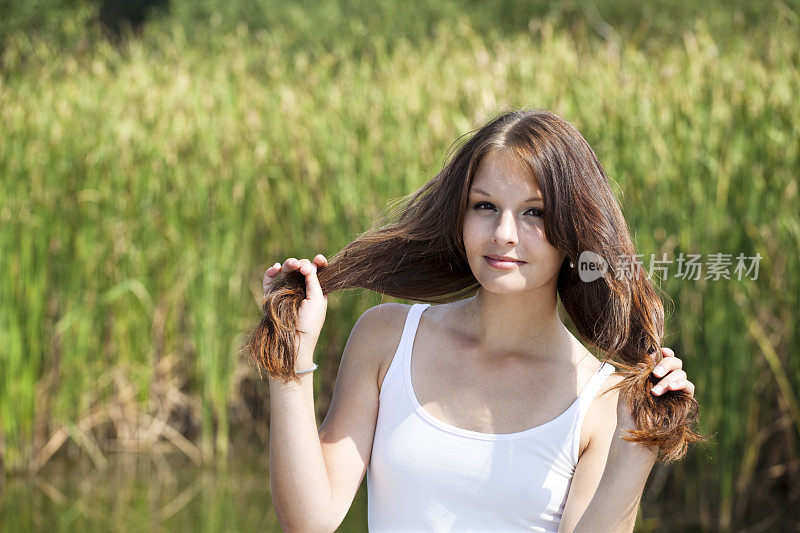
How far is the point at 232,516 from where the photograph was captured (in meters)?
3.81

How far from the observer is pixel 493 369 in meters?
1.66

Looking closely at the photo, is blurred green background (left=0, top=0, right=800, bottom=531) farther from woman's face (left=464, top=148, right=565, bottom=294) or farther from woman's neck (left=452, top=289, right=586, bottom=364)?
woman's face (left=464, top=148, right=565, bottom=294)

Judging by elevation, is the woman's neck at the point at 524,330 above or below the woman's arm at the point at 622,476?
above

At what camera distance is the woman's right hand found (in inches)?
60.1

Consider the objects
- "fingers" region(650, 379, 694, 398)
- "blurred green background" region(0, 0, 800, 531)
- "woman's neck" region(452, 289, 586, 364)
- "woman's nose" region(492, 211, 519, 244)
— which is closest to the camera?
"fingers" region(650, 379, 694, 398)

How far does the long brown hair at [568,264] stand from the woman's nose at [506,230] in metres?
0.06

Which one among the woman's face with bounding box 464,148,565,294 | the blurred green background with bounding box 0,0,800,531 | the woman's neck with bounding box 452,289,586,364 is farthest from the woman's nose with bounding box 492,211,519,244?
the blurred green background with bounding box 0,0,800,531

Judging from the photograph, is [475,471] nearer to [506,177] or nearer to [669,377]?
[669,377]

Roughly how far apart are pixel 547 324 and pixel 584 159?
31cm

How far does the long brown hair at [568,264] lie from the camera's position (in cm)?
142

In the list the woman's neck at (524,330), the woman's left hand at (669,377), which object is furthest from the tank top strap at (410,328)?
the woman's left hand at (669,377)

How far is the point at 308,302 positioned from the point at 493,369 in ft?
1.13

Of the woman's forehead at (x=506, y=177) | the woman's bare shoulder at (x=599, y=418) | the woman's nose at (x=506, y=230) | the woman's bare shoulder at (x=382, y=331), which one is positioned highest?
the woman's forehead at (x=506, y=177)

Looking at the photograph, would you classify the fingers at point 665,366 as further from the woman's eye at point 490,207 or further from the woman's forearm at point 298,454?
the woman's forearm at point 298,454
